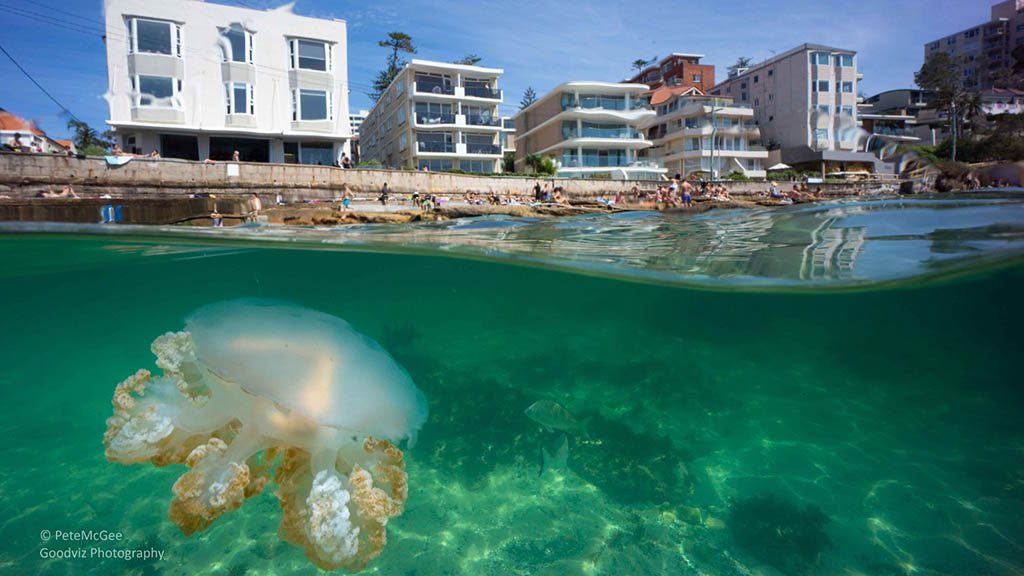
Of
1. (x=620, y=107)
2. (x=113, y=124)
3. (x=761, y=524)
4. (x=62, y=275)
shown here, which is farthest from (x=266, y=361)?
(x=620, y=107)

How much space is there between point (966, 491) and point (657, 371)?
4.26 meters

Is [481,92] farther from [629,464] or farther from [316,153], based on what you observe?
[629,464]

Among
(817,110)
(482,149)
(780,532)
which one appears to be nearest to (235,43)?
(482,149)

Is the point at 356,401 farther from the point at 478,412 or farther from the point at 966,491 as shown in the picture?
the point at 966,491

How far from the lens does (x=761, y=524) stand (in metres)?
5.12

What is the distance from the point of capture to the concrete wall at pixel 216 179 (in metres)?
21.4

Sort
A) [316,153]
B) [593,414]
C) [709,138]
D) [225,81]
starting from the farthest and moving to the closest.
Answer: [709,138] → [316,153] → [225,81] → [593,414]

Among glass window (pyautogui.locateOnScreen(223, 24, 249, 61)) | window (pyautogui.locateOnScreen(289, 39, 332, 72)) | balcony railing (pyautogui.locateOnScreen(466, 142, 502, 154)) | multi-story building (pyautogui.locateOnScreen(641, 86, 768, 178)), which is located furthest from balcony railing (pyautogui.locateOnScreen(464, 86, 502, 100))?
glass window (pyautogui.locateOnScreen(223, 24, 249, 61))

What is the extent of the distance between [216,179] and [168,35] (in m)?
11.9

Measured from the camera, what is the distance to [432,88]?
43594 millimetres

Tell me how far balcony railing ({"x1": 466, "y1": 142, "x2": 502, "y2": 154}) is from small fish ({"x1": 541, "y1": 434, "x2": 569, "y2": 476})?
4023cm

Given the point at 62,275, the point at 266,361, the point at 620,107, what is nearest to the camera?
the point at 266,361

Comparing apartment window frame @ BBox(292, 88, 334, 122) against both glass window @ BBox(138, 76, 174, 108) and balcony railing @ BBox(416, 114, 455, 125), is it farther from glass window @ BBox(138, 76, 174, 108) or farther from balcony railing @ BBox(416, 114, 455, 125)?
balcony railing @ BBox(416, 114, 455, 125)

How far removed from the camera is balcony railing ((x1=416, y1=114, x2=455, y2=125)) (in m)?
43.0
